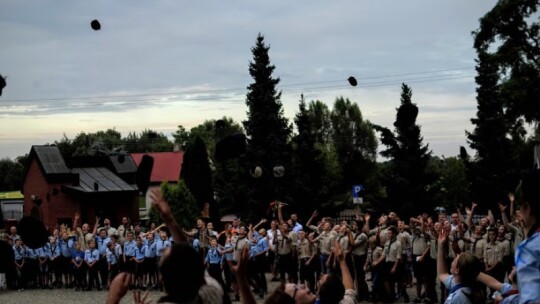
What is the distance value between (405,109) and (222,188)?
35021 mm

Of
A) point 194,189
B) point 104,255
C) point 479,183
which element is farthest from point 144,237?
point 194,189

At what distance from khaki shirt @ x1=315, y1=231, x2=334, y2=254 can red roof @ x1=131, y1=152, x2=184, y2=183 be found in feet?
202

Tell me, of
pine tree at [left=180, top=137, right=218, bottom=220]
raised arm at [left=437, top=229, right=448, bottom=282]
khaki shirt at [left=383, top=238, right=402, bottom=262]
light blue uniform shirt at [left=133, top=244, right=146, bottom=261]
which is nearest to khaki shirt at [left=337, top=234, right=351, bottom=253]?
khaki shirt at [left=383, top=238, right=402, bottom=262]

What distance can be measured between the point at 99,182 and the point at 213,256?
27850 millimetres

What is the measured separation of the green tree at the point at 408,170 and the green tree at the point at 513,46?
5901mm

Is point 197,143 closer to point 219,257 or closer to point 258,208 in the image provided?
point 258,208

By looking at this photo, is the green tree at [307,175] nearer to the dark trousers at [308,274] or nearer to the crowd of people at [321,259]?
the crowd of people at [321,259]

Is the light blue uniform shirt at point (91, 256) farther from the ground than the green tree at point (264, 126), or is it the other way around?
the green tree at point (264, 126)

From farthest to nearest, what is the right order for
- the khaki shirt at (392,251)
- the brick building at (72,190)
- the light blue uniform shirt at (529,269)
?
the brick building at (72,190)
the khaki shirt at (392,251)
the light blue uniform shirt at (529,269)

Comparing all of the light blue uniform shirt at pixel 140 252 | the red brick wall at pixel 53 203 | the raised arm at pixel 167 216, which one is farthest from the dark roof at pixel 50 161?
the raised arm at pixel 167 216

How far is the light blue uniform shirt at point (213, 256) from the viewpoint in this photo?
21203mm

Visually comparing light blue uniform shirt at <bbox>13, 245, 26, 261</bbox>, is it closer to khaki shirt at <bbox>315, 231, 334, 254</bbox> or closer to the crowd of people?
the crowd of people

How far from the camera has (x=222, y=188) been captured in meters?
60.3

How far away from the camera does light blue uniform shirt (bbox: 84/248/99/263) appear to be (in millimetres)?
23906
